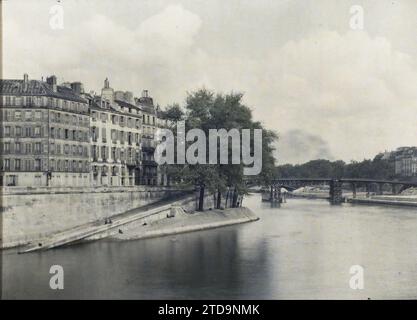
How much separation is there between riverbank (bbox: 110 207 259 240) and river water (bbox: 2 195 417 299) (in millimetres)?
1704

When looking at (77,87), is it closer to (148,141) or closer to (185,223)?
(148,141)

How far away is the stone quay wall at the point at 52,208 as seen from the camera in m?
47.8

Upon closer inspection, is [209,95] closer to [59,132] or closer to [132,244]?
[59,132]

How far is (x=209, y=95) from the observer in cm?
6694

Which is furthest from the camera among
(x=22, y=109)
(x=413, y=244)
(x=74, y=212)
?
(x=22, y=109)

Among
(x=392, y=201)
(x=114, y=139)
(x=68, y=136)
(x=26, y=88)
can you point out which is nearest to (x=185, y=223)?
(x=68, y=136)

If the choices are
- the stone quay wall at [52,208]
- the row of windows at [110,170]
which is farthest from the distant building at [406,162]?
the stone quay wall at [52,208]

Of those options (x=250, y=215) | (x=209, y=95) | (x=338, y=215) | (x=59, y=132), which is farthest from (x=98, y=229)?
(x=338, y=215)

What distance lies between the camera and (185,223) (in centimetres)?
6062

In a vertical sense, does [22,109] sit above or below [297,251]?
above

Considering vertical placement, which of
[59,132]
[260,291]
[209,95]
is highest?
[209,95]

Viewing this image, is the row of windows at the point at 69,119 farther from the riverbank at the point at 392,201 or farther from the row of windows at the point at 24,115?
the riverbank at the point at 392,201
